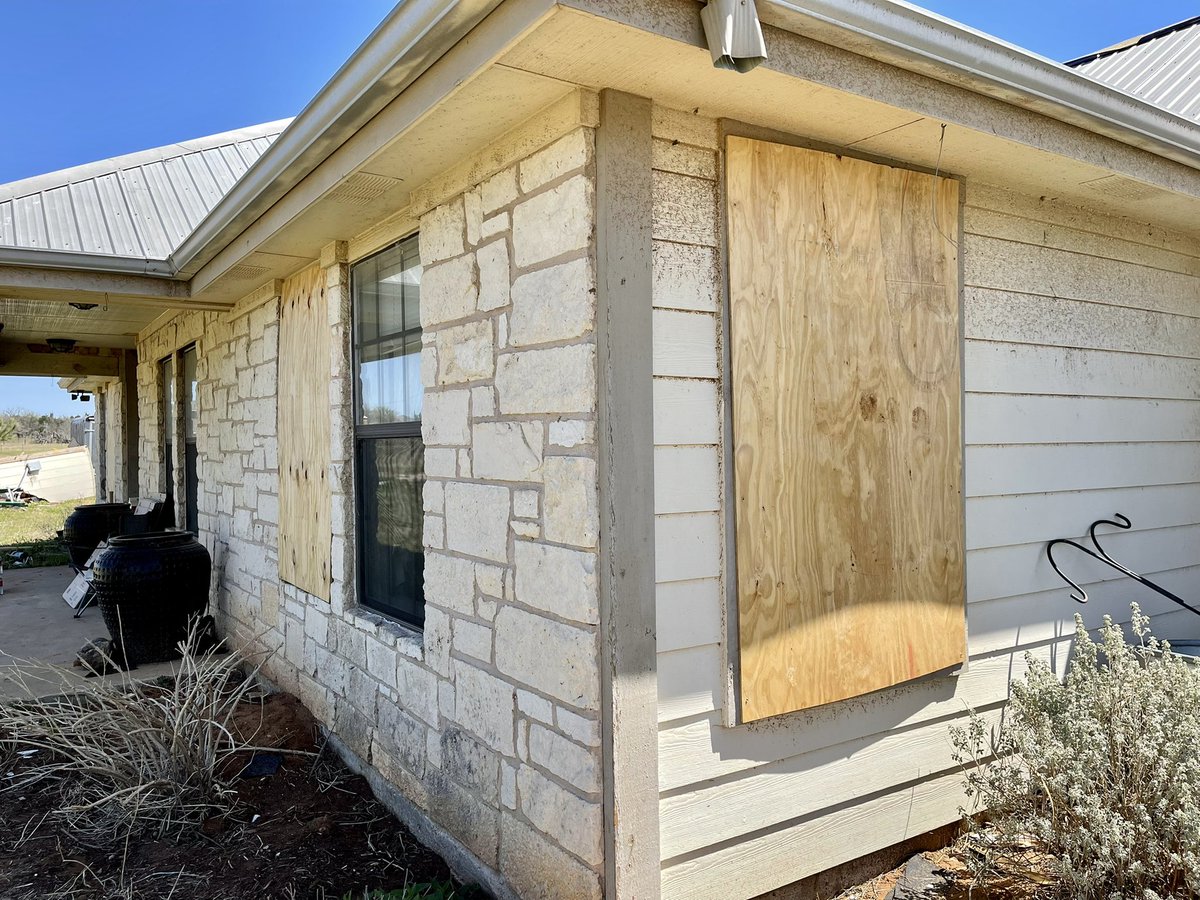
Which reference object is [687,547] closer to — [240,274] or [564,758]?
[564,758]

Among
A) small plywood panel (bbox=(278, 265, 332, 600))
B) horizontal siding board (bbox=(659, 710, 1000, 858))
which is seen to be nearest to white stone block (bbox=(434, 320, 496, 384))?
small plywood panel (bbox=(278, 265, 332, 600))

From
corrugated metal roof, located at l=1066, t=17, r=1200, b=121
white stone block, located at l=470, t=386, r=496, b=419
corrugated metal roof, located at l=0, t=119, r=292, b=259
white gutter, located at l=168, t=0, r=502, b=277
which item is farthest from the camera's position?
corrugated metal roof, located at l=0, t=119, r=292, b=259

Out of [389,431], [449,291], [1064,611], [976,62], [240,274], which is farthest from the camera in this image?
[240,274]

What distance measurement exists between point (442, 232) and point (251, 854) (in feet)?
8.40

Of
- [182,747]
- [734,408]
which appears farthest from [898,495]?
[182,747]

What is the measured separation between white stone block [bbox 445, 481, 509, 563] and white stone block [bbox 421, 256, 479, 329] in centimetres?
63

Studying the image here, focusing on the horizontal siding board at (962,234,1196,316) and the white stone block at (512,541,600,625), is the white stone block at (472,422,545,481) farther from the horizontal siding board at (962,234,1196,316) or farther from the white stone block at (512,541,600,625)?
the horizontal siding board at (962,234,1196,316)

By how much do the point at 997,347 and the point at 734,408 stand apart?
1.42 metres

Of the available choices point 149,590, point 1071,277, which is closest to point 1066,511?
point 1071,277

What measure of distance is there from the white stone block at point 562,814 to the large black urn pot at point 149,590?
405 centimetres

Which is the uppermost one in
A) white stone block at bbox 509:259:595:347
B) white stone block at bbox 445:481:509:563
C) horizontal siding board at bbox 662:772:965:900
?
white stone block at bbox 509:259:595:347

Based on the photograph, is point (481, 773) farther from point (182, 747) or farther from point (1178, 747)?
point (1178, 747)

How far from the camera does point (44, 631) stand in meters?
6.69

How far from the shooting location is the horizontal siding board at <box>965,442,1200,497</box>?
320 centimetres
